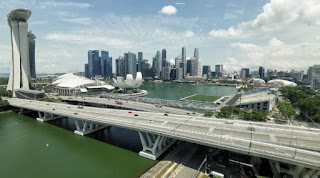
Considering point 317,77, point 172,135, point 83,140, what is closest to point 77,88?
point 83,140

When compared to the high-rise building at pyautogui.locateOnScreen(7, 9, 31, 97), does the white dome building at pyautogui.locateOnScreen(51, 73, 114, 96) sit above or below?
below

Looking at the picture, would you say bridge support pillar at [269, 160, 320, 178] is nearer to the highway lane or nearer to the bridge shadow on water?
the highway lane

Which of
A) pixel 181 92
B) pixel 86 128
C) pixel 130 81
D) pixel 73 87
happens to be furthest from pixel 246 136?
pixel 181 92

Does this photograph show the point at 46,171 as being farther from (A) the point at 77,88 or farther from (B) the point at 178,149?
(A) the point at 77,88

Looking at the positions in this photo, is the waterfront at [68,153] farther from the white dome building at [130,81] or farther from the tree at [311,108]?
the white dome building at [130,81]

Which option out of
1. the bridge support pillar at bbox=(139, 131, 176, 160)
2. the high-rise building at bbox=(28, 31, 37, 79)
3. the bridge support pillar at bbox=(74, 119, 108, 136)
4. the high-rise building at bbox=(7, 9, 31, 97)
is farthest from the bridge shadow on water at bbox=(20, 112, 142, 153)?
the high-rise building at bbox=(28, 31, 37, 79)

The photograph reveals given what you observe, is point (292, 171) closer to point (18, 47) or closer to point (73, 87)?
point (73, 87)
